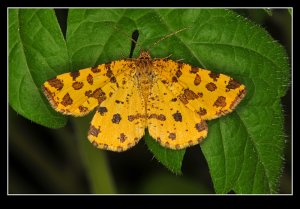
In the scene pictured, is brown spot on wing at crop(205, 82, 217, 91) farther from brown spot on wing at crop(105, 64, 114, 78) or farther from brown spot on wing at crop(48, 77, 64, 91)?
brown spot on wing at crop(48, 77, 64, 91)

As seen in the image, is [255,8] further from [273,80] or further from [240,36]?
[273,80]

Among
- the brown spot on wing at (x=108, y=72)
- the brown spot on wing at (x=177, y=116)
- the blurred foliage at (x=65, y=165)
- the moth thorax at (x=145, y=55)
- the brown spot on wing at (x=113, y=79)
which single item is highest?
the moth thorax at (x=145, y=55)

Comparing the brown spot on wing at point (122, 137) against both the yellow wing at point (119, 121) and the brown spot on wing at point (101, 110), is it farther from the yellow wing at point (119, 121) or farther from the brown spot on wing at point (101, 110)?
the brown spot on wing at point (101, 110)

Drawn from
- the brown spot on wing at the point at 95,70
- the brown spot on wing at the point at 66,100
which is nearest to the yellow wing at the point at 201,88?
the brown spot on wing at the point at 95,70

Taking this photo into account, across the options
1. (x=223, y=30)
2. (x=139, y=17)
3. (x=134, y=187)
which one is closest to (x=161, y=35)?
(x=139, y=17)

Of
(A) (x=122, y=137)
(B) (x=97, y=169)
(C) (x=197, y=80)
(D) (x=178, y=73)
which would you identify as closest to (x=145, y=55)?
(D) (x=178, y=73)

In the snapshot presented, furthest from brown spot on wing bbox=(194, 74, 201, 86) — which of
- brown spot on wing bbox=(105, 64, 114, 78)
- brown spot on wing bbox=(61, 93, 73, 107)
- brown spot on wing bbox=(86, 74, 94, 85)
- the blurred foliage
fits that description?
the blurred foliage
